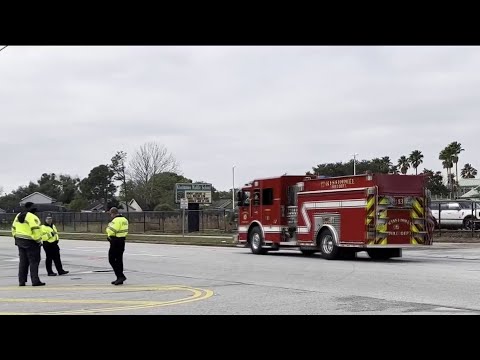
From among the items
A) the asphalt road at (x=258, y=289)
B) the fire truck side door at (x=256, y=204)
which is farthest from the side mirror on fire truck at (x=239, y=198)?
the asphalt road at (x=258, y=289)

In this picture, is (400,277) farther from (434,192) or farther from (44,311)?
(434,192)

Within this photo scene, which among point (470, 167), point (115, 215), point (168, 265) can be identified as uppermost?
point (470, 167)

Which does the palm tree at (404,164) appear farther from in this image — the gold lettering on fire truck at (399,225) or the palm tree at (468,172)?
the gold lettering on fire truck at (399,225)

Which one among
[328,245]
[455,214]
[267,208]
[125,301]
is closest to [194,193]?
[455,214]

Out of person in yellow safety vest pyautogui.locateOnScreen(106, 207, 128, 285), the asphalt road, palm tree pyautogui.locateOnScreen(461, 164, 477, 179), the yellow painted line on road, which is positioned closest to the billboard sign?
the asphalt road

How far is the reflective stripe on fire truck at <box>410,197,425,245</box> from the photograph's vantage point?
21250mm

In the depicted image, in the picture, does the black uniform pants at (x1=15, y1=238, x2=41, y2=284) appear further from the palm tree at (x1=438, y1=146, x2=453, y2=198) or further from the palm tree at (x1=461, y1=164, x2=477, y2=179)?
the palm tree at (x1=461, y1=164, x2=477, y2=179)

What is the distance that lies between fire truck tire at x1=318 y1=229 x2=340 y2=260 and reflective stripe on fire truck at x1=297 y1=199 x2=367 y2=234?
2.65ft

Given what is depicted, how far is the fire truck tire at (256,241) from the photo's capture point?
2641 centimetres
